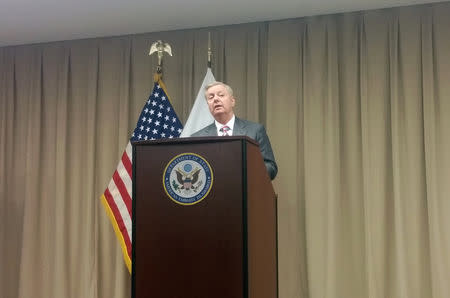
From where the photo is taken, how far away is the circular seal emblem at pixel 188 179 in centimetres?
166

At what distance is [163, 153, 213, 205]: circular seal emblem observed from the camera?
1.66 m

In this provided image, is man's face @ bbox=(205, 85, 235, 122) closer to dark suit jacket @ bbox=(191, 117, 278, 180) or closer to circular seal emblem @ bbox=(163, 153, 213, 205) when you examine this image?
dark suit jacket @ bbox=(191, 117, 278, 180)

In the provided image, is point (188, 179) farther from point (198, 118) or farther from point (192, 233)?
point (198, 118)

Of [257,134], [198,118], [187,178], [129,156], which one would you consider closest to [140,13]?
[198,118]

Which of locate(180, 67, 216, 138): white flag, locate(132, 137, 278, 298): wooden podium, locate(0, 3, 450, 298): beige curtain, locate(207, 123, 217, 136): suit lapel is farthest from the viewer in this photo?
locate(180, 67, 216, 138): white flag

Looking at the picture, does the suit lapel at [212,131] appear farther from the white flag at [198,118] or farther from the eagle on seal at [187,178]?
the eagle on seal at [187,178]

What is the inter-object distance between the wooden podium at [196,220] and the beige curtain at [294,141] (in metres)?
1.60

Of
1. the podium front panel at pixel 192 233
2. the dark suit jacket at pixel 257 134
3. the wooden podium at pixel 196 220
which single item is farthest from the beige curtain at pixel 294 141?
the podium front panel at pixel 192 233

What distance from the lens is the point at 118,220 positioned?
3328 millimetres

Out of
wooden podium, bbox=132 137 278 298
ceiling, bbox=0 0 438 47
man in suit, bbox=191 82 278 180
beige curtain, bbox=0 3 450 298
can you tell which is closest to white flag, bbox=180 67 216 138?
beige curtain, bbox=0 3 450 298

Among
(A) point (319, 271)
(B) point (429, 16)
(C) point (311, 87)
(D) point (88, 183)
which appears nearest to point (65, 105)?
(D) point (88, 183)

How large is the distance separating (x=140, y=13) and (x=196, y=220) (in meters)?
2.14

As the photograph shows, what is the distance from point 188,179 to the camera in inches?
65.7

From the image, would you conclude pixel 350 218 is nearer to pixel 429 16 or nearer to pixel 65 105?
pixel 429 16
